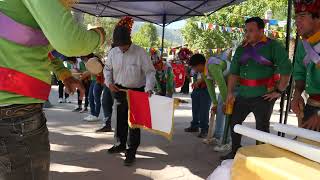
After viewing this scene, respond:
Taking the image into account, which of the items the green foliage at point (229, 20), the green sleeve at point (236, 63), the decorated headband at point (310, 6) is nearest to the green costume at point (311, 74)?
the decorated headband at point (310, 6)

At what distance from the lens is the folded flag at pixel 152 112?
15.6ft

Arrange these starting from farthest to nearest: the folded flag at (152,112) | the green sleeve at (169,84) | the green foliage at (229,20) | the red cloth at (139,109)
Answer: the green foliage at (229,20), the green sleeve at (169,84), the red cloth at (139,109), the folded flag at (152,112)

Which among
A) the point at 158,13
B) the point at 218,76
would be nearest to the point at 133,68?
the point at 218,76

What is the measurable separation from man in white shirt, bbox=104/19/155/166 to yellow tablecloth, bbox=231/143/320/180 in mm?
3583

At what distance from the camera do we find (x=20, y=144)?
1.72 meters

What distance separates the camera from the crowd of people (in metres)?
1.66

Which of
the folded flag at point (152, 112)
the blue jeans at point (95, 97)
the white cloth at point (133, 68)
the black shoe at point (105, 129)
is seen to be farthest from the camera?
the blue jeans at point (95, 97)

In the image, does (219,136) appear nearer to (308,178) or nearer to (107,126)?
(107,126)

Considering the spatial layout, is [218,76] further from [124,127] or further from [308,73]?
[308,73]

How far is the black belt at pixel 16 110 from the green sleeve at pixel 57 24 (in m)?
0.32

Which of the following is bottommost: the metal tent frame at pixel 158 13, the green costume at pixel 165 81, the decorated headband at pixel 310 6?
the green costume at pixel 165 81

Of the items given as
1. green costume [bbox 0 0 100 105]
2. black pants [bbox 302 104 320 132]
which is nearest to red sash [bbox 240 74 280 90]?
black pants [bbox 302 104 320 132]

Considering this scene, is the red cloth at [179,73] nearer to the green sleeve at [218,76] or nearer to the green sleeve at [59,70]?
the green sleeve at [218,76]

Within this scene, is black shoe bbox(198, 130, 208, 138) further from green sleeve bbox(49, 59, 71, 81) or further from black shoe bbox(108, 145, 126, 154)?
green sleeve bbox(49, 59, 71, 81)
